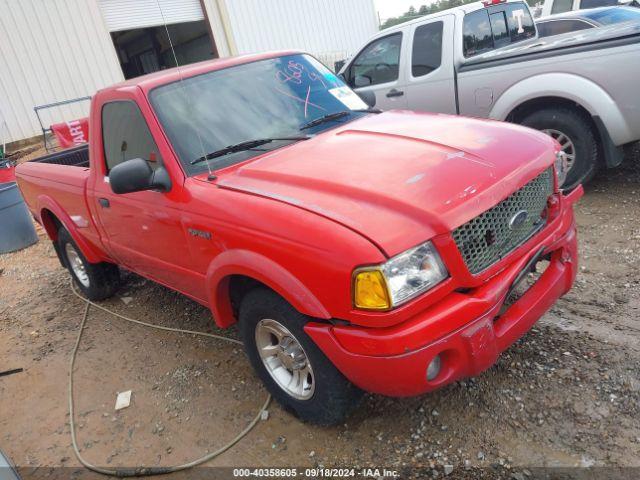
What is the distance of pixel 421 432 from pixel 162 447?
4.80ft

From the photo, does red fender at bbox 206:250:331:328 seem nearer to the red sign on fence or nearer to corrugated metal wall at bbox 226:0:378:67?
the red sign on fence

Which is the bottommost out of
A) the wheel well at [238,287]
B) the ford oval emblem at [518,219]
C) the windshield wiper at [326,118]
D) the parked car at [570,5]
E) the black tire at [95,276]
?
the black tire at [95,276]

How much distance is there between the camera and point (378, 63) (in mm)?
6176

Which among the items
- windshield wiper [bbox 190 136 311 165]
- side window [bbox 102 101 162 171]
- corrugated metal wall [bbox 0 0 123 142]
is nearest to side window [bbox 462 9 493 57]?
windshield wiper [bbox 190 136 311 165]

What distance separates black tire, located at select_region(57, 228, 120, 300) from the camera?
4.59 metres

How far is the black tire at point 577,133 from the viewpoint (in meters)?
4.56

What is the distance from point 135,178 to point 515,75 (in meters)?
3.84

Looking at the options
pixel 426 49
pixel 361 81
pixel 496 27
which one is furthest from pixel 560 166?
pixel 361 81

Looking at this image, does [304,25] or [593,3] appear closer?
[593,3]

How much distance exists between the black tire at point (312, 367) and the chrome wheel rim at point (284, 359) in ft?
0.09

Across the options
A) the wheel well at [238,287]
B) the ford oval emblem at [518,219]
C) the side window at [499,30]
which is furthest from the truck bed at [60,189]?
the side window at [499,30]

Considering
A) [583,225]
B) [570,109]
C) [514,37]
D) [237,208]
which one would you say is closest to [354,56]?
[514,37]

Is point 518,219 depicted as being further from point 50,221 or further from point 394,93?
point 50,221

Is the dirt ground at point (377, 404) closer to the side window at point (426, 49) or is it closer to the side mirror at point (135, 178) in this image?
the side mirror at point (135, 178)
